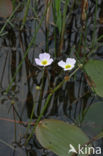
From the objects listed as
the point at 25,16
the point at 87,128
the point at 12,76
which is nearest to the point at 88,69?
the point at 87,128

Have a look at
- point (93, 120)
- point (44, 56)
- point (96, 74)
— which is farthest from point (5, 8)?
point (93, 120)

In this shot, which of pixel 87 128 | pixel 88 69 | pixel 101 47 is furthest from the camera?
pixel 101 47

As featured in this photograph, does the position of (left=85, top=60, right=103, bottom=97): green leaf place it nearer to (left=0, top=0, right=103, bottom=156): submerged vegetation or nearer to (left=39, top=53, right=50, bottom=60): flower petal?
(left=0, top=0, right=103, bottom=156): submerged vegetation

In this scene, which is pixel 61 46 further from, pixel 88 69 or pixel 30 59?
pixel 88 69

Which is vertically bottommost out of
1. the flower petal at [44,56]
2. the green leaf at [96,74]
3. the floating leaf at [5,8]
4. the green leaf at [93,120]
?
the green leaf at [93,120]

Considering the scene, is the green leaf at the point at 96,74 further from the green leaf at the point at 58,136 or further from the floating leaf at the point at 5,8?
the floating leaf at the point at 5,8

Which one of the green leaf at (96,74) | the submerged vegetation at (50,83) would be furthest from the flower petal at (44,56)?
the green leaf at (96,74)

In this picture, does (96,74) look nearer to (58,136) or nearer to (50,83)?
(50,83)

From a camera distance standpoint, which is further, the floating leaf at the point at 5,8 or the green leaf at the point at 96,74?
the floating leaf at the point at 5,8
